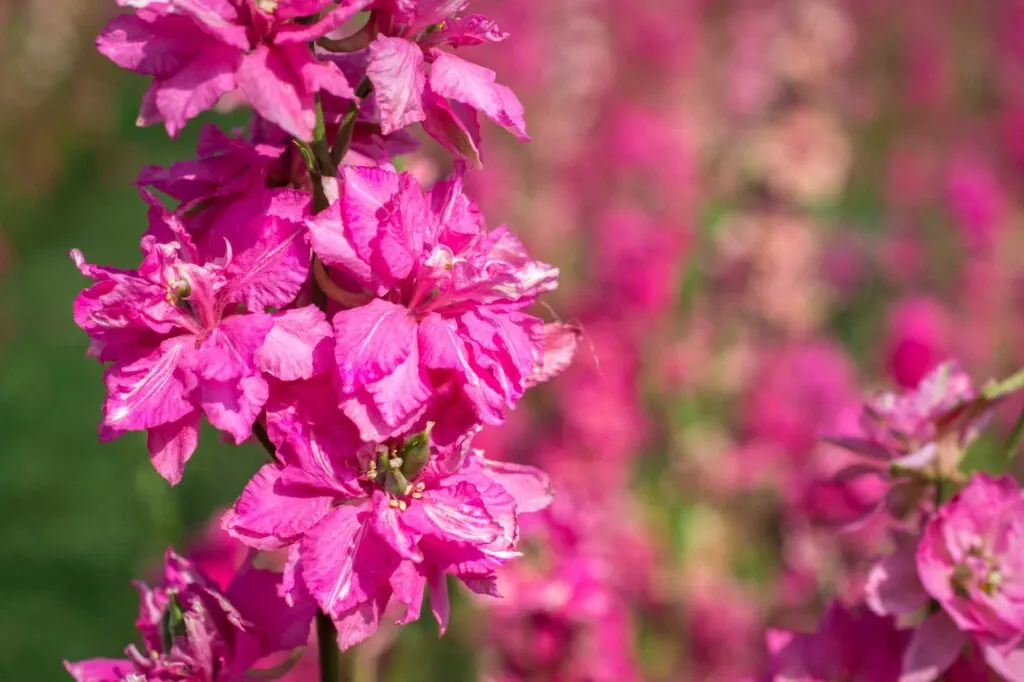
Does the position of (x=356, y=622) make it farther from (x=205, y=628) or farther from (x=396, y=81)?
(x=396, y=81)

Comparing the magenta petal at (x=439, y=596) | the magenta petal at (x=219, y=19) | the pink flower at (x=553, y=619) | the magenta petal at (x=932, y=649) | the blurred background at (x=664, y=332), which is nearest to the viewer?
the magenta petal at (x=219, y=19)

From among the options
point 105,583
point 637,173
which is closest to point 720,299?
point 637,173

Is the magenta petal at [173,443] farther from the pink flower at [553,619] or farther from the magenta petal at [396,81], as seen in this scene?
the pink flower at [553,619]

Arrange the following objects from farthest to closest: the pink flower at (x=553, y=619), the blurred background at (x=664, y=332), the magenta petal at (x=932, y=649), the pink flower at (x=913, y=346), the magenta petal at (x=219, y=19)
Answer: the pink flower at (x=913, y=346)
the blurred background at (x=664, y=332)
the pink flower at (x=553, y=619)
the magenta petal at (x=932, y=649)
the magenta petal at (x=219, y=19)

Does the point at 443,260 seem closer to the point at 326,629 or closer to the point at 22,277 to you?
the point at 326,629

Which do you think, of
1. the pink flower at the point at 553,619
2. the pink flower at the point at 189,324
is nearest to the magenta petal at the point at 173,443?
the pink flower at the point at 189,324
